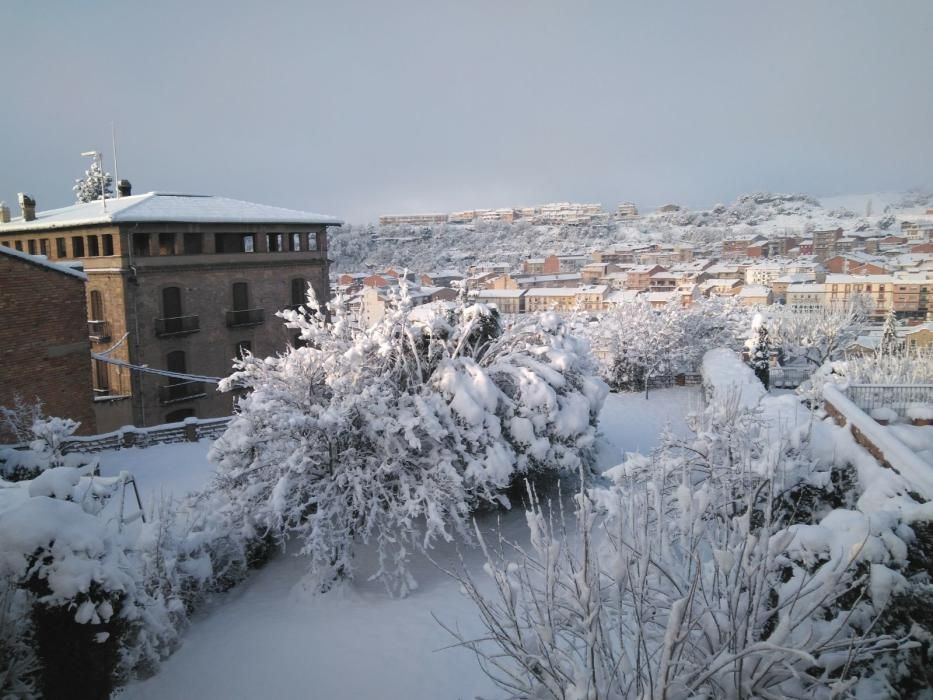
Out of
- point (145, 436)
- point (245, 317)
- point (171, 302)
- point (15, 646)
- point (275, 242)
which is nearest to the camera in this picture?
point (15, 646)

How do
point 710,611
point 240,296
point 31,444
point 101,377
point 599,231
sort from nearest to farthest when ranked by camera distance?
point 710,611 < point 31,444 < point 101,377 < point 240,296 < point 599,231

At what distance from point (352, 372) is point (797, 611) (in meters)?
8.31

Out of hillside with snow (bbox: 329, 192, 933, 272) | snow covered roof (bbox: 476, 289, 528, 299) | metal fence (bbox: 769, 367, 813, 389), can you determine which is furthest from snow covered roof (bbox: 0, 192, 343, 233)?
hillside with snow (bbox: 329, 192, 933, 272)

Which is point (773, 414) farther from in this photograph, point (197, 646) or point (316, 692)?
point (197, 646)

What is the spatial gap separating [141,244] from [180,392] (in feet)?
18.7

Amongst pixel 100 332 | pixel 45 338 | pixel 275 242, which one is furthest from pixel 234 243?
pixel 45 338

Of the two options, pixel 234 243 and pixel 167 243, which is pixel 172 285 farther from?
pixel 234 243

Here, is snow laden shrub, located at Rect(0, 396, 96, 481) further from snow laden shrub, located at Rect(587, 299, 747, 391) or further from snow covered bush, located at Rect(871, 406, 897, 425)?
snow laden shrub, located at Rect(587, 299, 747, 391)

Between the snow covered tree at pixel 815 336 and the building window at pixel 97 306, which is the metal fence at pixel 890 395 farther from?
the building window at pixel 97 306

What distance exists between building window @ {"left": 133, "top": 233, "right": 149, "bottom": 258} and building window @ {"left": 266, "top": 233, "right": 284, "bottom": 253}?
534cm

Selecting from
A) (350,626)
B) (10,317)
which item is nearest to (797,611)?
(350,626)

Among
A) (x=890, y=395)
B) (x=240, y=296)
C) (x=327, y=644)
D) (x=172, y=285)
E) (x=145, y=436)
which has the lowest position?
(x=327, y=644)

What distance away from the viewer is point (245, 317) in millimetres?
25703

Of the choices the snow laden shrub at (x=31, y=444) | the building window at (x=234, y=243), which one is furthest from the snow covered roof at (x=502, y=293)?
the snow laden shrub at (x=31, y=444)
